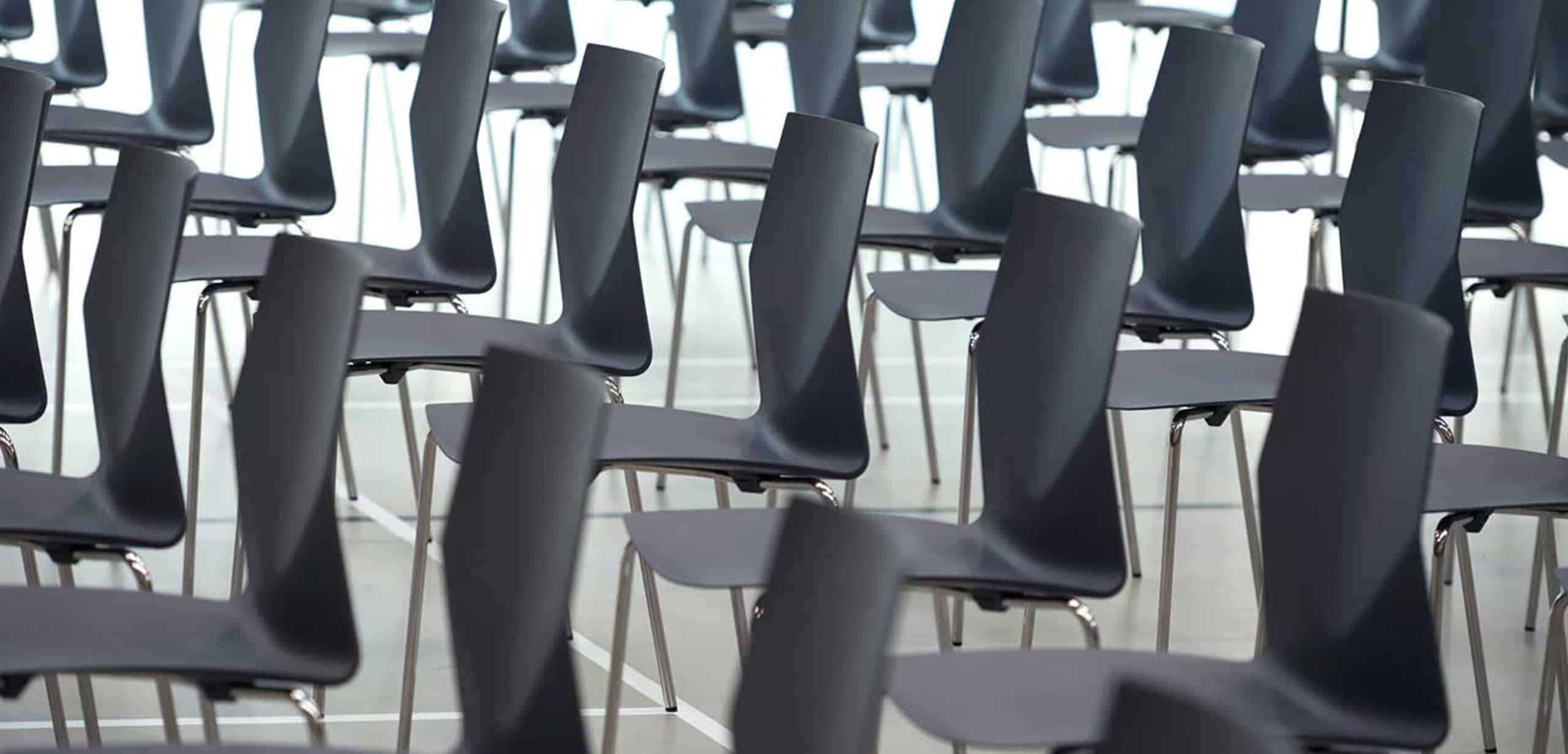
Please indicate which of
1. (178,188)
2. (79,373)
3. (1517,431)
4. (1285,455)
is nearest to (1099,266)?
(1285,455)

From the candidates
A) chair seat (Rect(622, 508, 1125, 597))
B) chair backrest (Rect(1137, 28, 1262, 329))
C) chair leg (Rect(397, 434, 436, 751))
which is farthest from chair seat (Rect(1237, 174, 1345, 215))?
chair leg (Rect(397, 434, 436, 751))

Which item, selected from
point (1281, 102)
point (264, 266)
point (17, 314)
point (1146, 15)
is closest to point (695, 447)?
point (17, 314)

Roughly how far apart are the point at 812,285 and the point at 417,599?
0.79 m

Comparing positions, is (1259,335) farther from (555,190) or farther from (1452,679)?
(555,190)

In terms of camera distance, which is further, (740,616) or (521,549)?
(740,616)

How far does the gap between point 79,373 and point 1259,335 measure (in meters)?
3.33

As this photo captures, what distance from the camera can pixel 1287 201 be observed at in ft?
16.4

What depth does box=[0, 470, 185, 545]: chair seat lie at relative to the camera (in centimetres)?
293

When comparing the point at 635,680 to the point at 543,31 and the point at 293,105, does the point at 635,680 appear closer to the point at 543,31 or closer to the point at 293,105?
the point at 293,105

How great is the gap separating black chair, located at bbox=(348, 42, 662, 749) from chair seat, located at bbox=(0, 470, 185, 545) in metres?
0.67

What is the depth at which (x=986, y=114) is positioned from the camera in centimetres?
463

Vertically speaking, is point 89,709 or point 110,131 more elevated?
point 110,131

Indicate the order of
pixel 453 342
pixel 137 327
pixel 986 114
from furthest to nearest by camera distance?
pixel 986 114, pixel 453 342, pixel 137 327

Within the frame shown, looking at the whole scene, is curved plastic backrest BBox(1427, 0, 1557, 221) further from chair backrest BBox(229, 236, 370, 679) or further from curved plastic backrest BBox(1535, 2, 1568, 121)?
chair backrest BBox(229, 236, 370, 679)
